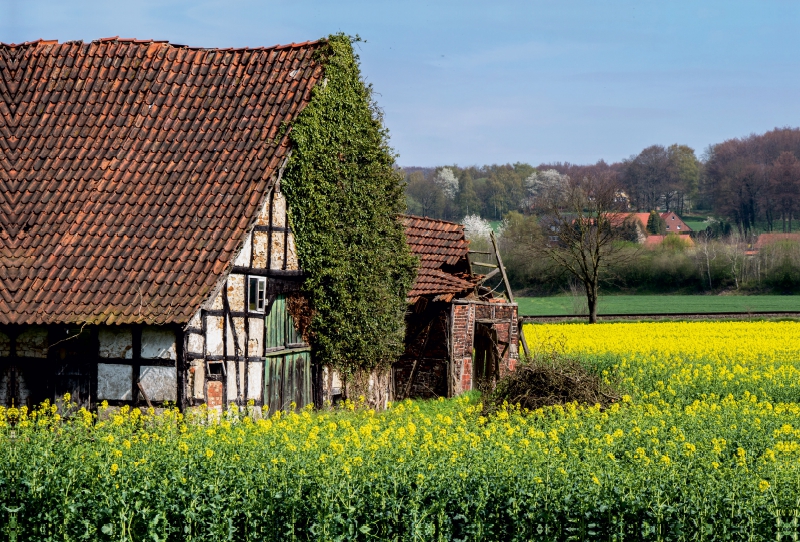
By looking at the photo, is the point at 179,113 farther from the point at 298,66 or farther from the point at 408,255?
the point at 408,255

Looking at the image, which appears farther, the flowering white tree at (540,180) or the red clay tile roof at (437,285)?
the flowering white tree at (540,180)

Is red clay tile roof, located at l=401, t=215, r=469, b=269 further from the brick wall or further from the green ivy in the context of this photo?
the green ivy

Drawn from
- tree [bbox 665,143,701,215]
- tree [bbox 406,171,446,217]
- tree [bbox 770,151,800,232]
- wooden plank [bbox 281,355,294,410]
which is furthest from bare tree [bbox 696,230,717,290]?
wooden plank [bbox 281,355,294,410]

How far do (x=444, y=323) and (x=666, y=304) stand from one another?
38.6 m

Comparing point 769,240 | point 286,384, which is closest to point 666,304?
point 769,240

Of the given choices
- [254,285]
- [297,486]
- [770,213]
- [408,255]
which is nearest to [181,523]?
[297,486]

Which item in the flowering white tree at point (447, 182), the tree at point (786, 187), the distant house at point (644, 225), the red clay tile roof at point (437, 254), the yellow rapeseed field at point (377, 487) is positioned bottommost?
the yellow rapeseed field at point (377, 487)

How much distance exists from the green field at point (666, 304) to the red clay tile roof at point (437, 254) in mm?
26691

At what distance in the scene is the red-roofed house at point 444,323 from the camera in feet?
77.6

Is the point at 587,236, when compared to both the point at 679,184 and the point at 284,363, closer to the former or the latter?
the point at 284,363

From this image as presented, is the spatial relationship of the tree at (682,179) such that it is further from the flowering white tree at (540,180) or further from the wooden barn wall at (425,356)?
the wooden barn wall at (425,356)

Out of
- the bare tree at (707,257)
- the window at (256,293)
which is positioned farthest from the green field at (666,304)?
the window at (256,293)

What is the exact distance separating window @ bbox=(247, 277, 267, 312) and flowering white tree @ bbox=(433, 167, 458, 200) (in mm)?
89617

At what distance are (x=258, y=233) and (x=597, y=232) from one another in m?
33.5
